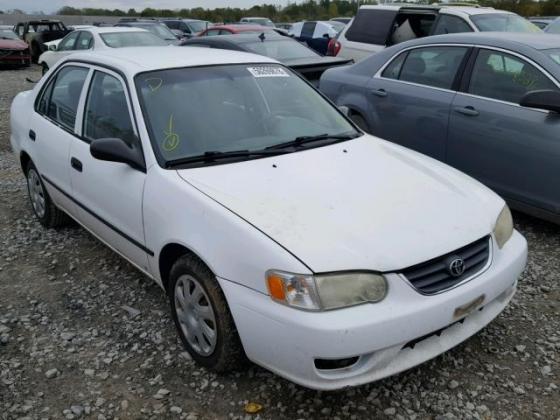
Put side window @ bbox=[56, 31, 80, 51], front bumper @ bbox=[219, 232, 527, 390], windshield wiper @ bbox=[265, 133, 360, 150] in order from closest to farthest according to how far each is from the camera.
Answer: front bumper @ bbox=[219, 232, 527, 390] < windshield wiper @ bbox=[265, 133, 360, 150] < side window @ bbox=[56, 31, 80, 51]

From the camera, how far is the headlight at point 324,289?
2311 mm

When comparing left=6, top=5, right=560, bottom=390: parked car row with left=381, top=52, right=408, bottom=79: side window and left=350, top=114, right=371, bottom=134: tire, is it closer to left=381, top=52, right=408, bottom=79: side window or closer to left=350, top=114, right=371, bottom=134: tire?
left=381, top=52, right=408, bottom=79: side window

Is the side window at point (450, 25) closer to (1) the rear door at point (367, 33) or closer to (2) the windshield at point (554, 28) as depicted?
(1) the rear door at point (367, 33)

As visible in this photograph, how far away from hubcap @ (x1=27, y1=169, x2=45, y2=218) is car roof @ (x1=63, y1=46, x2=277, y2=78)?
45.8 inches

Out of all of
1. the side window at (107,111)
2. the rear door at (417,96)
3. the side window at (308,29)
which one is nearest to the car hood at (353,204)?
the side window at (107,111)

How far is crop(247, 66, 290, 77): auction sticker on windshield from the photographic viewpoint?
3772 millimetres

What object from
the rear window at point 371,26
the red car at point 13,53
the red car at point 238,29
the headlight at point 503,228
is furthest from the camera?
the red car at point 13,53

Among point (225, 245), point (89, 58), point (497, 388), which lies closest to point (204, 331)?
point (225, 245)

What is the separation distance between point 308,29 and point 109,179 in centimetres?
1498

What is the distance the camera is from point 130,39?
38.7 ft

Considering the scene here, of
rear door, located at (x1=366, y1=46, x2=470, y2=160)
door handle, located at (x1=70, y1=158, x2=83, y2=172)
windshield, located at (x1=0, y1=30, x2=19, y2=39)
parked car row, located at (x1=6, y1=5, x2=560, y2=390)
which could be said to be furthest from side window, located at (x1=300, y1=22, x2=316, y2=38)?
door handle, located at (x1=70, y1=158, x2=83, y2=172)

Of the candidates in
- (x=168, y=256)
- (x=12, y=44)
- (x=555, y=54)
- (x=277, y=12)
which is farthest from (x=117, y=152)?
(x=277, y=12)

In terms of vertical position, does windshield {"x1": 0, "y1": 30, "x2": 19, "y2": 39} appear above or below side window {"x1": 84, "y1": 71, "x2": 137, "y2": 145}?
below

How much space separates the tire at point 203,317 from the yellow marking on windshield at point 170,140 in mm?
660
